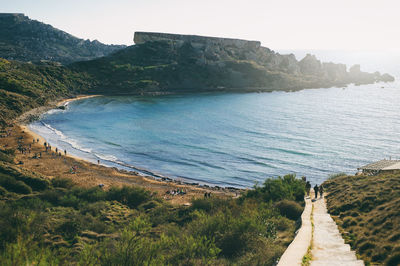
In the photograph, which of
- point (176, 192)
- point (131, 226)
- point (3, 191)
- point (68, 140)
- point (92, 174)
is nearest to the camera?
point (131, 226)

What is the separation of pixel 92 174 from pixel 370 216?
126 ft

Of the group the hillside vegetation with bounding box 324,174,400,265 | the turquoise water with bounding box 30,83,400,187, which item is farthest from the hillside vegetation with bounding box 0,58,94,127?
the hillside vegetation with bounding box 324,174,400,265

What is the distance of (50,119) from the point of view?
3433 inches

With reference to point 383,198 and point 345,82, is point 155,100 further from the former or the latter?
point 345,82

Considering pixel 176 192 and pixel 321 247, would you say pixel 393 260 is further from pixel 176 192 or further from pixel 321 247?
pixel 176 192

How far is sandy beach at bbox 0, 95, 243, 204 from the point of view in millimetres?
42125

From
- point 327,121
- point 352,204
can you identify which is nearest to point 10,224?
point 352,204

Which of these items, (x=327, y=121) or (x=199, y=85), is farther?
(x=199, y=85)

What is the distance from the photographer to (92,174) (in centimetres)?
4772

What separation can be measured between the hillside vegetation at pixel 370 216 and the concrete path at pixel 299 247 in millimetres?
2254

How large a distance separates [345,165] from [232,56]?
147 meters

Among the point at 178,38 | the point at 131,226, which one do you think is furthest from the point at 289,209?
the point at 178,38

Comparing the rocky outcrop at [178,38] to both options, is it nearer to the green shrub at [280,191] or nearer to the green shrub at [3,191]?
the green shrub at [280,191]

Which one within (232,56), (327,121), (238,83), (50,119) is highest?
(232,56)
